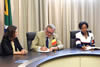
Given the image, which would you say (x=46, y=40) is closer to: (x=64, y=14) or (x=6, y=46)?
(x=6, y=46)

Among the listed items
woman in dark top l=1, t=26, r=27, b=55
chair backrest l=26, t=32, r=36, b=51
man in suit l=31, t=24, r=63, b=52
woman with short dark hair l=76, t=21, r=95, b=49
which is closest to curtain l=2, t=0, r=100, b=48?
woman with short dark hair l=76, t=21, r=95, b=49

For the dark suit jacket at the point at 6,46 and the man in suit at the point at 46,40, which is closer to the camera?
the dark suit jacket at the point at 6,46

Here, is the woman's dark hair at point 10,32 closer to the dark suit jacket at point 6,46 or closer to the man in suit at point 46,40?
the dark suit jacket at point 6,46

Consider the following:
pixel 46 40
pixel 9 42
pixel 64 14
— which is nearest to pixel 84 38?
pixel 46 40

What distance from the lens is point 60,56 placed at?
2361 millimetres

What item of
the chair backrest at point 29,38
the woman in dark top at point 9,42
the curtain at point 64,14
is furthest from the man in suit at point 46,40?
the curtain at point 64,14

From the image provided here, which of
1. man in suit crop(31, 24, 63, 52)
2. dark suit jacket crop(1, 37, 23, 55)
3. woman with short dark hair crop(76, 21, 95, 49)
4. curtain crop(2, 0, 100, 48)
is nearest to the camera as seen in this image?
dark suit jacket crop(1, 37, 23, 55)

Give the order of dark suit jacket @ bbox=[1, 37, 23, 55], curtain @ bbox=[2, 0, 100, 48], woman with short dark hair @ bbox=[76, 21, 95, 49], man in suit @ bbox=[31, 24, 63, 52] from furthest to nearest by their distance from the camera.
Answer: curtain @ bbox=[2, 0, 100, 48] → woman with short dark hair @ bbox=[76, 21, 95, 49] → man in suit @ bbox=[31, 24, 63, 52] → dark suit jacket @ bbox=[1, 37, 23, 55]

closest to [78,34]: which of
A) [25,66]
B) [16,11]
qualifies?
[16,11]

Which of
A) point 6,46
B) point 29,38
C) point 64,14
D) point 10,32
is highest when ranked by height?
point 64,14

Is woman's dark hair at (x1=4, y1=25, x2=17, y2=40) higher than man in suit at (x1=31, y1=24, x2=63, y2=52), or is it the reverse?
woman's dark hair at (x1=4, y1=25, x2=17, y2=40)

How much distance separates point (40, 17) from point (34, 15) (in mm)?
160

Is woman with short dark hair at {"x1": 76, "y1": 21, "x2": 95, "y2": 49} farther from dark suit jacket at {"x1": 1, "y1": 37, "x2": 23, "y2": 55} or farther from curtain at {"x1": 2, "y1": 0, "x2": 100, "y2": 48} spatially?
dark suit jacket at {"x1": 1, "y1": 37, "x2": 23, "y2": 55}

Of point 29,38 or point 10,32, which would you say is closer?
point 10,32
